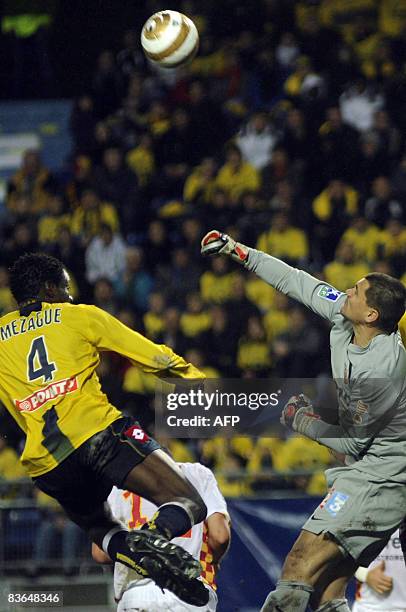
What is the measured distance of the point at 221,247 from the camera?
615 cm

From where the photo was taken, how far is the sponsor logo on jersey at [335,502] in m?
5.57

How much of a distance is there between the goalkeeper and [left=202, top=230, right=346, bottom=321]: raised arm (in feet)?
0.36

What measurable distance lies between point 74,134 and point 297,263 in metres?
3.94

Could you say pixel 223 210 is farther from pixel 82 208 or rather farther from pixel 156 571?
pixel 156 571

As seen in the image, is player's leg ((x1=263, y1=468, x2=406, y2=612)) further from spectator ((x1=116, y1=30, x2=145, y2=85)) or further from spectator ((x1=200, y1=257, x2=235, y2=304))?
spectator ((x1=116, y1=30, x2=145, y2=85))

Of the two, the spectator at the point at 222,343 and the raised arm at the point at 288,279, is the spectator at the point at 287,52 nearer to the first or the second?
the spectator at the point at 222,343

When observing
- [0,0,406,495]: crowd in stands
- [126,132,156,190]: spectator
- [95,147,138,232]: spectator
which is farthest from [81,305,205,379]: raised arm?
[126,132,156,190]: spectator

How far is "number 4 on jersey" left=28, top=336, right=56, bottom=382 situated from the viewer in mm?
5926

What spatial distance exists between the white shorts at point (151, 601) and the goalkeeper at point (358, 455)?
68 centimetres

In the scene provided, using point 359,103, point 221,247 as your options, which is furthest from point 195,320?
point 221,247

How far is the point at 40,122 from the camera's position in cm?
1429

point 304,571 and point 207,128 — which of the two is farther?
point 207,128

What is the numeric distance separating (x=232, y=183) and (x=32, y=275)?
6056mm

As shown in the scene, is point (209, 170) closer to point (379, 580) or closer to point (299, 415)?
point (379, 580)
